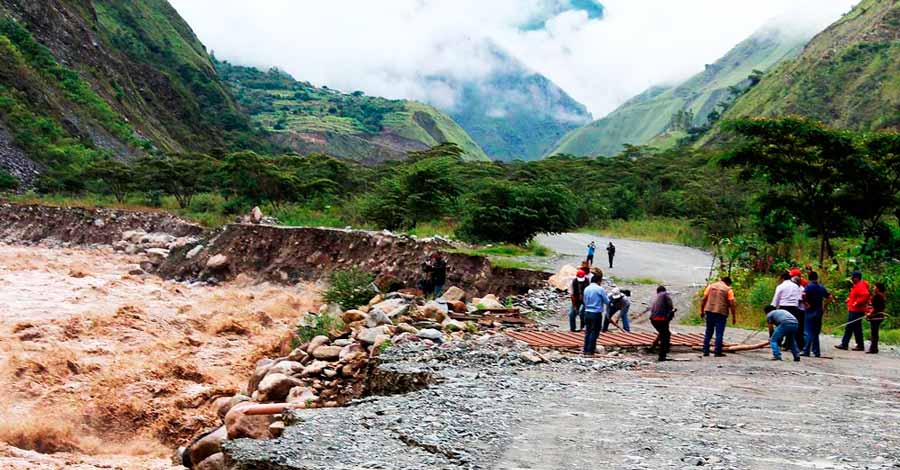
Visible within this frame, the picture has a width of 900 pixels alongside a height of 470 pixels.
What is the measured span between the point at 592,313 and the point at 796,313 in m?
3.67

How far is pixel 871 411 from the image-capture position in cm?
779

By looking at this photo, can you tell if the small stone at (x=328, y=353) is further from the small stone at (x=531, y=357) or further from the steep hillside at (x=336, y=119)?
the steep hillside at (x=336, y=119)

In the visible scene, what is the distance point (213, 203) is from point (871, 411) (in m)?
40.8

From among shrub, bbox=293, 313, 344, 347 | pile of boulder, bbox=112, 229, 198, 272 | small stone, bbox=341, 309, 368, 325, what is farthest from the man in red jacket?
pile of boulder, bbox=112, 229, 198, 272

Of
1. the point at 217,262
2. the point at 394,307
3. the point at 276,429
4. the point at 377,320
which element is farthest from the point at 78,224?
the point at 276,429

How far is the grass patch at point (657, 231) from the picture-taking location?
35875 mm

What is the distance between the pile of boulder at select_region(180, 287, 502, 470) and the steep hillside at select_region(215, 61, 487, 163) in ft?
360

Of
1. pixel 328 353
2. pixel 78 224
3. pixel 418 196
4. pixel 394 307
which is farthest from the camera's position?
pixel 78 224

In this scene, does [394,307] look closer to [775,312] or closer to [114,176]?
[775,312]

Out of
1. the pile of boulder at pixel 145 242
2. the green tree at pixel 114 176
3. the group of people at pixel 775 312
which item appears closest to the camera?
the group of people at pixel 775 312

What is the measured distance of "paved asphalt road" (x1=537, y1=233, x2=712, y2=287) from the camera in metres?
21.0

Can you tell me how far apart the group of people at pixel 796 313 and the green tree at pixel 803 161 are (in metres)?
6.92

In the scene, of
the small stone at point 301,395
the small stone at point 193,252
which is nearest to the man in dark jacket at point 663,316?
the small stone at point 301,395

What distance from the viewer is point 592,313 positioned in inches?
433
